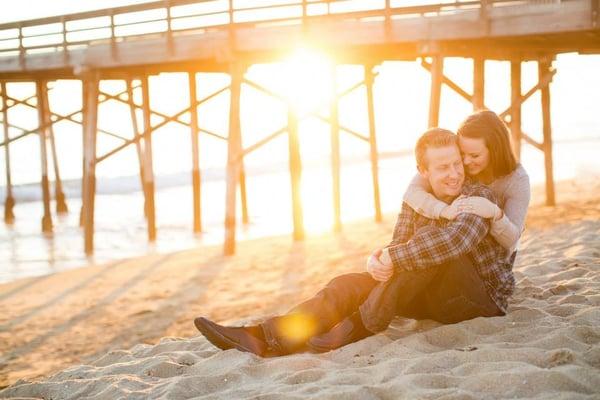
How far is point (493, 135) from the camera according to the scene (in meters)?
3.83

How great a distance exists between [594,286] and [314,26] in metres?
5.55

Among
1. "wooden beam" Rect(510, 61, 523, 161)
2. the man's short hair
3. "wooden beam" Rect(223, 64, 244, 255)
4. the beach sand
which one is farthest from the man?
"wooden beam" Rect(510, 61, 523, 161)

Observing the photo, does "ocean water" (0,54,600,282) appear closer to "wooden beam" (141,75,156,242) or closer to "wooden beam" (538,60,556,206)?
"wooden beam" (141,75,156,242)

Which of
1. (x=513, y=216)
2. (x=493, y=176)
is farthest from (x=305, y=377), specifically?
(x=493, y=176)

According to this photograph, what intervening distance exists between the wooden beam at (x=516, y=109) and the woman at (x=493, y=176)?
222 inches

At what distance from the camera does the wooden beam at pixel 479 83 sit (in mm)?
8594

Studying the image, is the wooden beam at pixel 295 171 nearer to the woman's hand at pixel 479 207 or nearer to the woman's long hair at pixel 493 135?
the woman's long hair at pixel 493 135

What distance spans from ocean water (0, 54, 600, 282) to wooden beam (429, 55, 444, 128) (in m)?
2.32

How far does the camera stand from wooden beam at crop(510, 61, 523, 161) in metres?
9.59

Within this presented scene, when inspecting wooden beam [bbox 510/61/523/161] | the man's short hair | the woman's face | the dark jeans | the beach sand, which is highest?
wooden beam [bbox 510/61/523/161]

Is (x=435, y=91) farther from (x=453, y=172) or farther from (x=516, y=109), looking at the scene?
(x=453, y=172)

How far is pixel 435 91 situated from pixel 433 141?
447 centimetres

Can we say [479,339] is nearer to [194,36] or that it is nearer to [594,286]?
[594,286]

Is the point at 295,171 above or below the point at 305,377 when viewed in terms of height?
above
